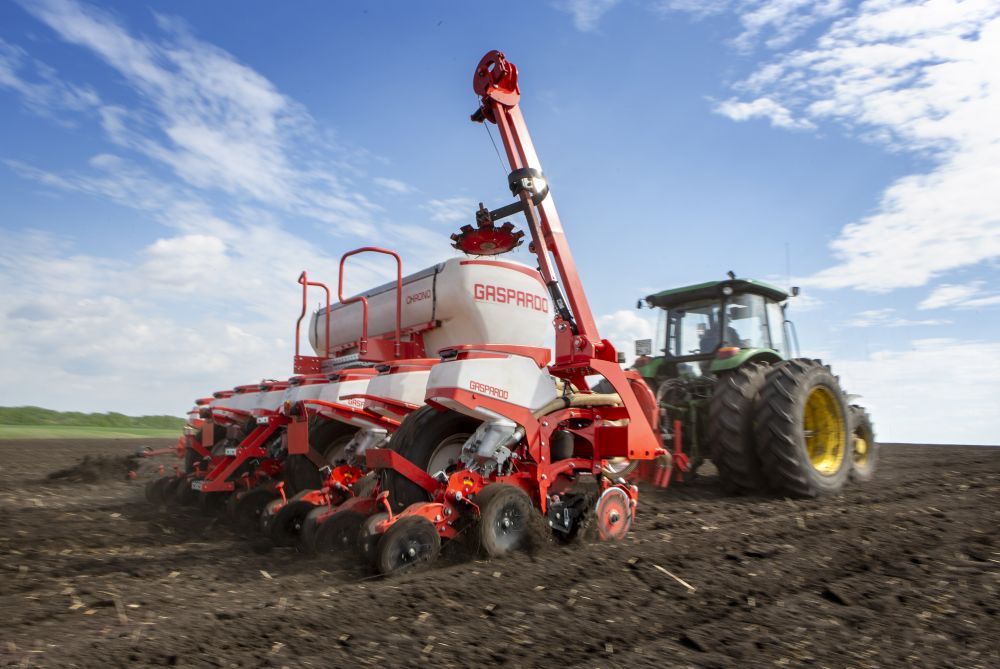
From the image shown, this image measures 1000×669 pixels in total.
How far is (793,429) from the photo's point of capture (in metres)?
6.21

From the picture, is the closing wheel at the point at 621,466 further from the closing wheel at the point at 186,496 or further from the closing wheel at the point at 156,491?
the closing wheel at the point at 156,491

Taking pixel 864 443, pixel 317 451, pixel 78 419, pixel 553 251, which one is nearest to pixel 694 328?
pixel 864 443

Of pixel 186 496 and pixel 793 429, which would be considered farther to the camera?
pixel 186 496

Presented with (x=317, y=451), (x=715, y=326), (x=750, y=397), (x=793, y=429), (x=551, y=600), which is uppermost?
(x=715, y=326)

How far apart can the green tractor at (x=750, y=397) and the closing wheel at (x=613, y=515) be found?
189 cm

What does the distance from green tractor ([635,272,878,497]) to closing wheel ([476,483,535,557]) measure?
268cm

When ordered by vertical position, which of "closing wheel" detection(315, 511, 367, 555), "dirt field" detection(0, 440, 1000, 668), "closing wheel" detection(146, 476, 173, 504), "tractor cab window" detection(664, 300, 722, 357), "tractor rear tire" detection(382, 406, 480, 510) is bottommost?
"dirt field" detection(0, 440, 1000, 668)

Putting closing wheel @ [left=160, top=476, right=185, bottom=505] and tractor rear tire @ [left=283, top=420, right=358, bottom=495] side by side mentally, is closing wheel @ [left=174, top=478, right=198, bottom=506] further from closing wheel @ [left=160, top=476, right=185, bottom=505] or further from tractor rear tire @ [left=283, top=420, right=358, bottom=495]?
tractor rear tire @ [left=283, top=420, right=358, bottom=495]

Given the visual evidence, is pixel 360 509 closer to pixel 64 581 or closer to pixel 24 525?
pixel 64 581

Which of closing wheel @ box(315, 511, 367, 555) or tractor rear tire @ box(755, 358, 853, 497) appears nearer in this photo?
closing wheel @ box(315, 511, 367, 555)

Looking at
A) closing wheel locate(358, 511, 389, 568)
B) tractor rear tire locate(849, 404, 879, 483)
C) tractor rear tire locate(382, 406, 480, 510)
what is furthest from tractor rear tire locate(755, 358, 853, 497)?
closing wheel locate(358, 511, 389, 568)

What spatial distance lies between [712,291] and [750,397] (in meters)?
1.61

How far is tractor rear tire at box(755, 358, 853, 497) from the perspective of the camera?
623 cm

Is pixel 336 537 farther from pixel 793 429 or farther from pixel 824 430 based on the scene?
pixel 824 430
